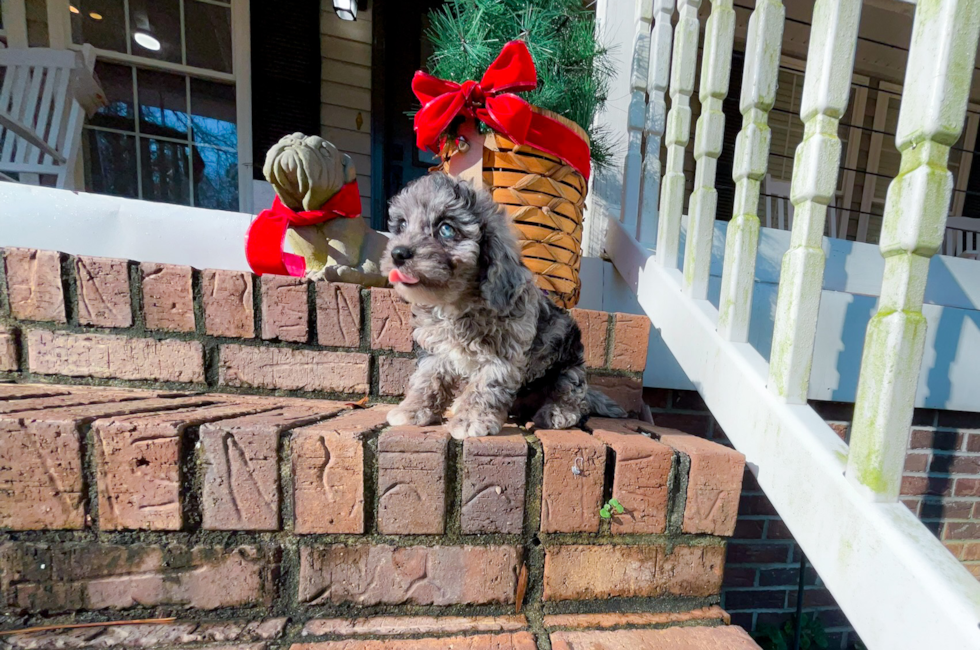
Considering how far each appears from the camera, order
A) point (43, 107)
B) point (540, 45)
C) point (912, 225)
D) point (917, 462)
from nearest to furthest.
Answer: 1. point (912, 225)
2. point (540, 45)
3. point (917, 462)
4. point (43, 107)

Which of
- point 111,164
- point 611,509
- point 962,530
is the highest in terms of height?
point 111,164

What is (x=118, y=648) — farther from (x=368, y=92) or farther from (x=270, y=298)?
(x=368, y=92)

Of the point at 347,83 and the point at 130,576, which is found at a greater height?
the point at 347,83

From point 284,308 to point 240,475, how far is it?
1.50 ft

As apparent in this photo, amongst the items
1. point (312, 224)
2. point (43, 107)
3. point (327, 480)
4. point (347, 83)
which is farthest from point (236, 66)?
point (327, 480)

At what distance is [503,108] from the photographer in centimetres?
111

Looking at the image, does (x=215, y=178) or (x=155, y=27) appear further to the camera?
(x=215, y=178)

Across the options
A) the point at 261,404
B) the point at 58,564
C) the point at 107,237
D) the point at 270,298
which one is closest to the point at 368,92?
the point at 107,237

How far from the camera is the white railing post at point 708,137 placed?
109 cm

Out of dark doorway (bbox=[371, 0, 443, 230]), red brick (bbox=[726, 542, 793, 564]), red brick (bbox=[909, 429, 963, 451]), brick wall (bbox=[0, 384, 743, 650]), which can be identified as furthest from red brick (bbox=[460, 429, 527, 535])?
dark doorway (bbox=[371, 0, 443, 230])

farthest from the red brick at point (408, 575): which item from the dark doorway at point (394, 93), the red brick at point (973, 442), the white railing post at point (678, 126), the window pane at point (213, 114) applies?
the window pane at point (213, 114)

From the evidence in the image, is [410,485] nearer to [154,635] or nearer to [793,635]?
[154,635]

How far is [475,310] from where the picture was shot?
3.14 ft

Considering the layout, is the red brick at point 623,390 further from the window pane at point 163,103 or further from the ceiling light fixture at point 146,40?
the ceiling light fixture at point 146,40
